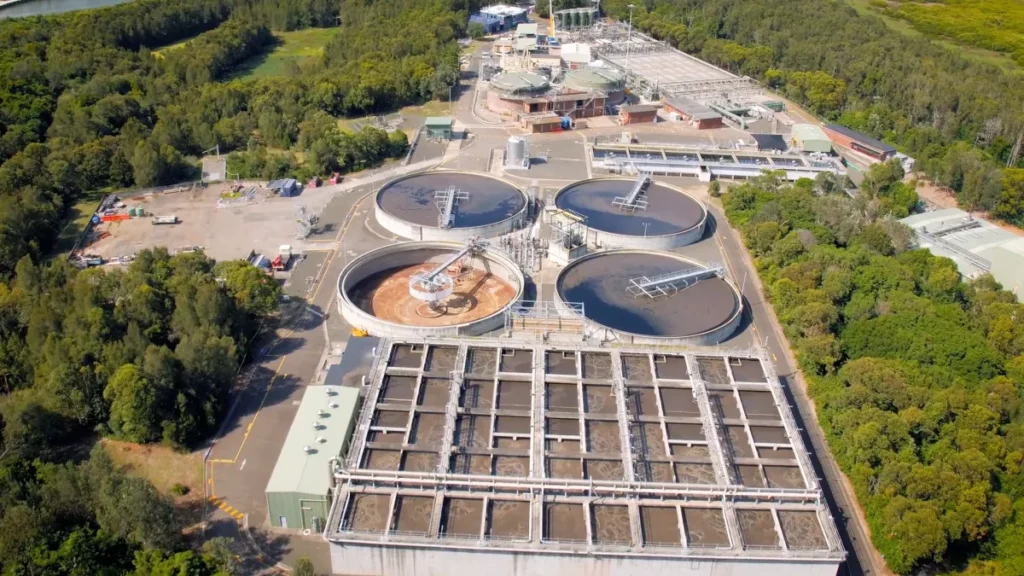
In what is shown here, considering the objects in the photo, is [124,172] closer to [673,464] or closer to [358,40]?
[358,40]

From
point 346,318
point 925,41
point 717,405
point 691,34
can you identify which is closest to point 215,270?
point 346,318

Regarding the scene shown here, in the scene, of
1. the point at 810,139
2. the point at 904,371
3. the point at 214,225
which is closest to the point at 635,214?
the point at 810,139

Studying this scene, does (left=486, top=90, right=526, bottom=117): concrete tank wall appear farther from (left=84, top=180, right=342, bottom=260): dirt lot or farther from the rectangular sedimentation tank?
the rectangular sedimentation tank

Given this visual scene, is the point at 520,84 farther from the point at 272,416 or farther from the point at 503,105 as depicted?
the point at 272,416

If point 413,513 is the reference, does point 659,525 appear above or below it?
below

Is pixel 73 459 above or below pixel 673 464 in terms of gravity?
below

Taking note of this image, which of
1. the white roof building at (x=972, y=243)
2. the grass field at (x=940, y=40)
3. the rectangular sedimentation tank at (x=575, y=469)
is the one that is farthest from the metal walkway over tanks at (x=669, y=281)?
the grass field at (x=940, y=40)
